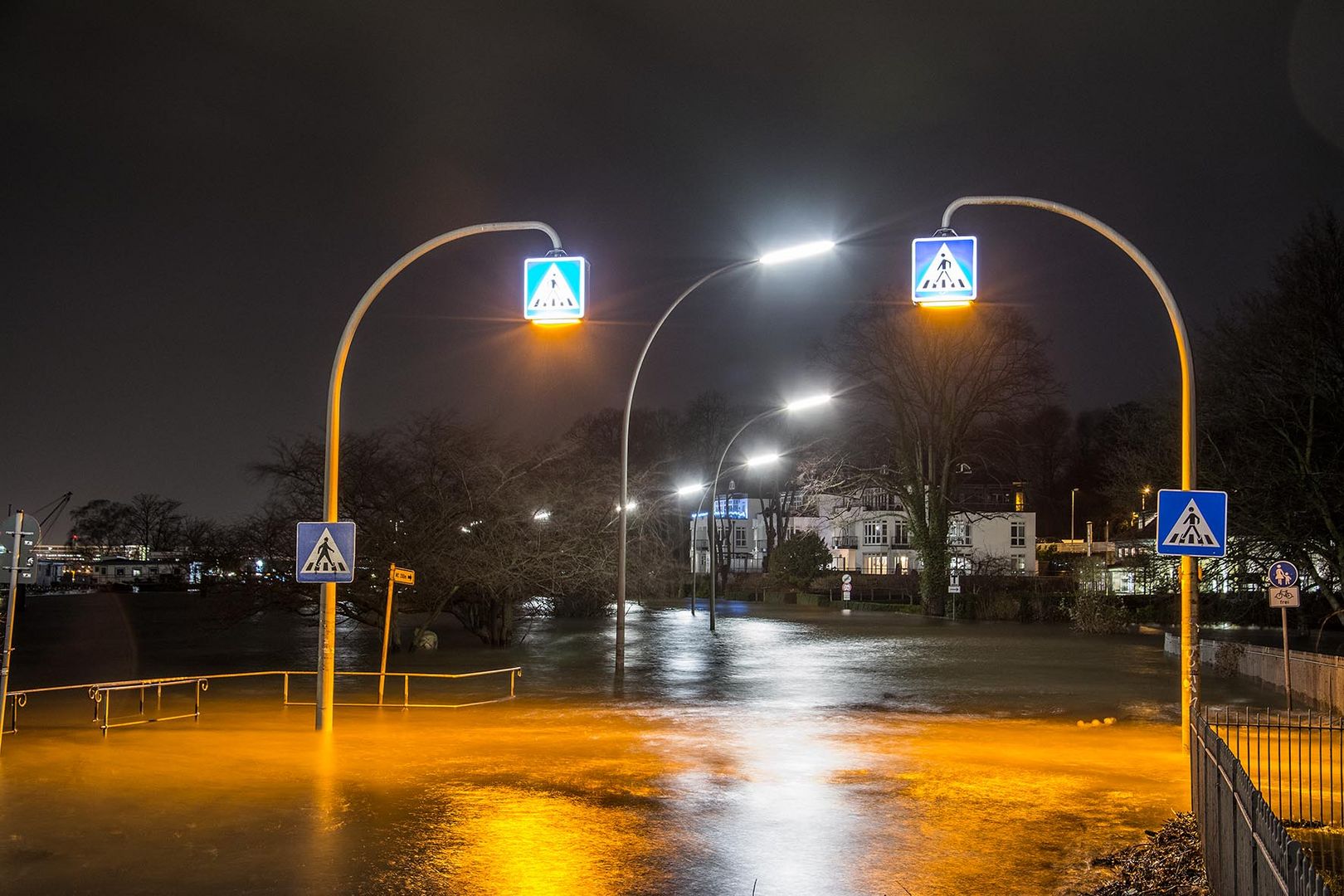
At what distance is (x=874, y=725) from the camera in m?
17.5

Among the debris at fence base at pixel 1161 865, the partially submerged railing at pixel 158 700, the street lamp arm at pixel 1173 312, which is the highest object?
the street lamp arm at pixel 1173 312

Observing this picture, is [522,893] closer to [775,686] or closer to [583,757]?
[583,757]

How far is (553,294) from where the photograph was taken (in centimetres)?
1520

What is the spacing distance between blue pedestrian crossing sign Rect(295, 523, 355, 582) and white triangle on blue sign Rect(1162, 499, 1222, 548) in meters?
10.3

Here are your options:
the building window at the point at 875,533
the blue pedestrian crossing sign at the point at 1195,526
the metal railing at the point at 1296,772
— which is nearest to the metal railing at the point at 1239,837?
the metal railing at the point at 1296,772

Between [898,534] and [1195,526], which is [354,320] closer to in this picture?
[1195,526]

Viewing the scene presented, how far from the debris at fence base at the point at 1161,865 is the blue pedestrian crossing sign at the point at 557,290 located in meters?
8.91

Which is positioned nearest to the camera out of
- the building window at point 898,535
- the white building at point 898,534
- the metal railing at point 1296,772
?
the metal railing at point 1296,772

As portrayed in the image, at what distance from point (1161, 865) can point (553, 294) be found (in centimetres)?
966

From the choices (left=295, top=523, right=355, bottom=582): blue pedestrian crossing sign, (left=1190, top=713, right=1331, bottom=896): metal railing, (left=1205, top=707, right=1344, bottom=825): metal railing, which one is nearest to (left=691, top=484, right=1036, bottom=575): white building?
(left=1205, top=707, right=1344, bottom=825): metal railing

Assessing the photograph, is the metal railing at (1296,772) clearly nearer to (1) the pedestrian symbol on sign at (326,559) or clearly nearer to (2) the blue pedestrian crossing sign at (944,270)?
(2) the blue pedestrian crossing sign at (944,270)

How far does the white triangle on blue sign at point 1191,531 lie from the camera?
553 inches

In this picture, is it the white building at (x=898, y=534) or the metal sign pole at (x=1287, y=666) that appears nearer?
the metal sign pole at (x=1287, y=666)

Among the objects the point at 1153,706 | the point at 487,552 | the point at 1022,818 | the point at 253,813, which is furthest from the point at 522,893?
the point at 487,552
